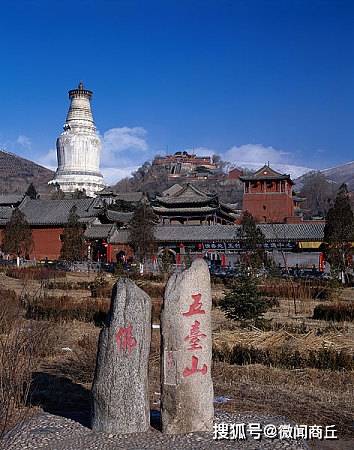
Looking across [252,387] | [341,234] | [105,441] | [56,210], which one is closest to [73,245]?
[56,210]

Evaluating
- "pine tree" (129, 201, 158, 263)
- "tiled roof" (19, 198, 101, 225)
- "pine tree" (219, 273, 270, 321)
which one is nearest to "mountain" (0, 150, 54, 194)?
"tiled roof" (19, 198, 101, 225)

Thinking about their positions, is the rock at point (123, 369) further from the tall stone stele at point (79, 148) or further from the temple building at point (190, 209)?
the tall stone stele at point (79, 148)

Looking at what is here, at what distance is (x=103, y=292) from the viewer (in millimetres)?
19469

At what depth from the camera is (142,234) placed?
31.5 meters

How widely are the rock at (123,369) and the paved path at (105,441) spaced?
0.15 m

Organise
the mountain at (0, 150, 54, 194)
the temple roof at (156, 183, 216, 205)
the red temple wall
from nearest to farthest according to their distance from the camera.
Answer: the temple roof at (156, 183, 216, 205) → the red temple wall → the mountain at (0, 150, 54, 194)

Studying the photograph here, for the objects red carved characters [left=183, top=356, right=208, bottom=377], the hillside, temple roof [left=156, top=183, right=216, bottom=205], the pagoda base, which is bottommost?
red carved characters [left=183, top=356, right=208, bottom=377]

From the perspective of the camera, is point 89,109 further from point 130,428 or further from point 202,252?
point 130,428

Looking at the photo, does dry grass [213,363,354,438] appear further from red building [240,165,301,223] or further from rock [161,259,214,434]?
red building [240,165,301,223]

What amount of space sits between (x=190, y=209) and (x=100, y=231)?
7.69 meters

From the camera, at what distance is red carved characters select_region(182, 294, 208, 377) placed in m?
5.62

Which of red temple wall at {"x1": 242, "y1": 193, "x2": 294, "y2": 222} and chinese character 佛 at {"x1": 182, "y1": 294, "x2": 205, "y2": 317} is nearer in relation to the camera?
chinese character 佛 at {"x1": 182, "y1": 294, "x2": 205, "y2": 317}

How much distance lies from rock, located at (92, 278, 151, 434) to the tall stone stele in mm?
60197

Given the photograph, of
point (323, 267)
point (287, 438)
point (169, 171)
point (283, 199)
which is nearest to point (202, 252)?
point (323, 267)
